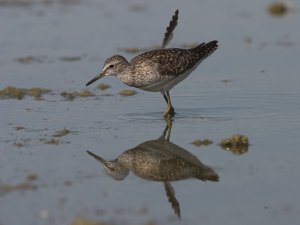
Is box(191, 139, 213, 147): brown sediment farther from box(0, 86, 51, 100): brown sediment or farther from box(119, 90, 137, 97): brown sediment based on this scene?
box(0, 86, 51, 100): brown sediment

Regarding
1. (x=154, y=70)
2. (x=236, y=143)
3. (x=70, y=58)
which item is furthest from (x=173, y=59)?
(x=70, y=58)

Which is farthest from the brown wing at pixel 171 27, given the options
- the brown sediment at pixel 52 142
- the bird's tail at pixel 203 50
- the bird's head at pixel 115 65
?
the brown sediment at pixel 52 142

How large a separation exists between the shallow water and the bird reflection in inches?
4.7

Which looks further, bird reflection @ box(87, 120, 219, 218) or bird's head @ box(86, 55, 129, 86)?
bird's head @ box(86, 55, 129, 86)

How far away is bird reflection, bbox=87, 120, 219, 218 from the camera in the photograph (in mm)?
8547

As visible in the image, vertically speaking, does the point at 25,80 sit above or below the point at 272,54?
below

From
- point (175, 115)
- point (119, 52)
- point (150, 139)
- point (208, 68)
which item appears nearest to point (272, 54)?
point (208, 68)

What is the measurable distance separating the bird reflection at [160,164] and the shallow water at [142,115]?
0.39 ft

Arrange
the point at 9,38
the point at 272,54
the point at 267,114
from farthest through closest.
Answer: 1. the point at 9,38
2. the point at 272,54
3. the point at 267,114

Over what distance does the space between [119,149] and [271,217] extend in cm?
287

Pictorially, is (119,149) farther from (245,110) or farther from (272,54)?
(272,54)

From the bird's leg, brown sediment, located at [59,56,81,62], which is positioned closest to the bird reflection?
the bird's leg

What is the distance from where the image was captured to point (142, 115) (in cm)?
1133

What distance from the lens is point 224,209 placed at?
292 inches
